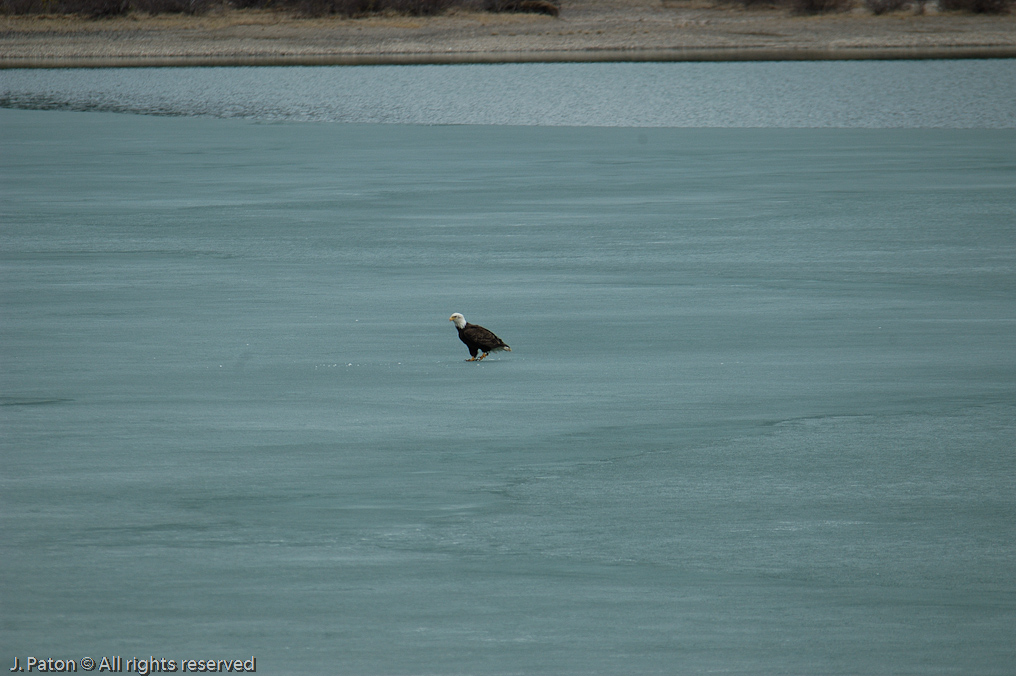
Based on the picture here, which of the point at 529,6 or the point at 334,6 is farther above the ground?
the point at 529,6

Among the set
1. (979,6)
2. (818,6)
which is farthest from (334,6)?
(979,6)

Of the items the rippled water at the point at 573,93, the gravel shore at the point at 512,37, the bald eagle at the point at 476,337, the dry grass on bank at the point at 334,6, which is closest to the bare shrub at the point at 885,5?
the gravel shore at the point at 512,37

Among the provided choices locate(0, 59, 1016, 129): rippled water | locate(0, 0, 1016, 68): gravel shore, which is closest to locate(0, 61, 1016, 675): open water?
locate(0, 59, 1016, 129): rippled water

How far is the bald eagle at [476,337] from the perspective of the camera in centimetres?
683

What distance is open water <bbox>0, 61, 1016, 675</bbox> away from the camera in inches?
153

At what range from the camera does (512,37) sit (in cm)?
4238

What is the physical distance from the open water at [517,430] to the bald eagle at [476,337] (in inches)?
6.4

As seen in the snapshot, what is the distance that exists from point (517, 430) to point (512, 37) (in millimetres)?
37595

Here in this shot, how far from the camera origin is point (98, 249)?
10.6 m

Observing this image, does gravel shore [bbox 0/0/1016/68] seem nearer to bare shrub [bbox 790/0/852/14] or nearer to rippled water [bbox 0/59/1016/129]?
bare shrub [bbox 790/0/852/14]

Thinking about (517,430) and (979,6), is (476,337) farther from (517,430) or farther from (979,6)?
(979,6)

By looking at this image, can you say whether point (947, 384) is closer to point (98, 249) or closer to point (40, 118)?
point (98, 249)

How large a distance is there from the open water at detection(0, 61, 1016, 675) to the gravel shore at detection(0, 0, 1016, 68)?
26.6 metres

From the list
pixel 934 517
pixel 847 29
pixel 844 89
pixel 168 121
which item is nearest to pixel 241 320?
pixel 934 517
